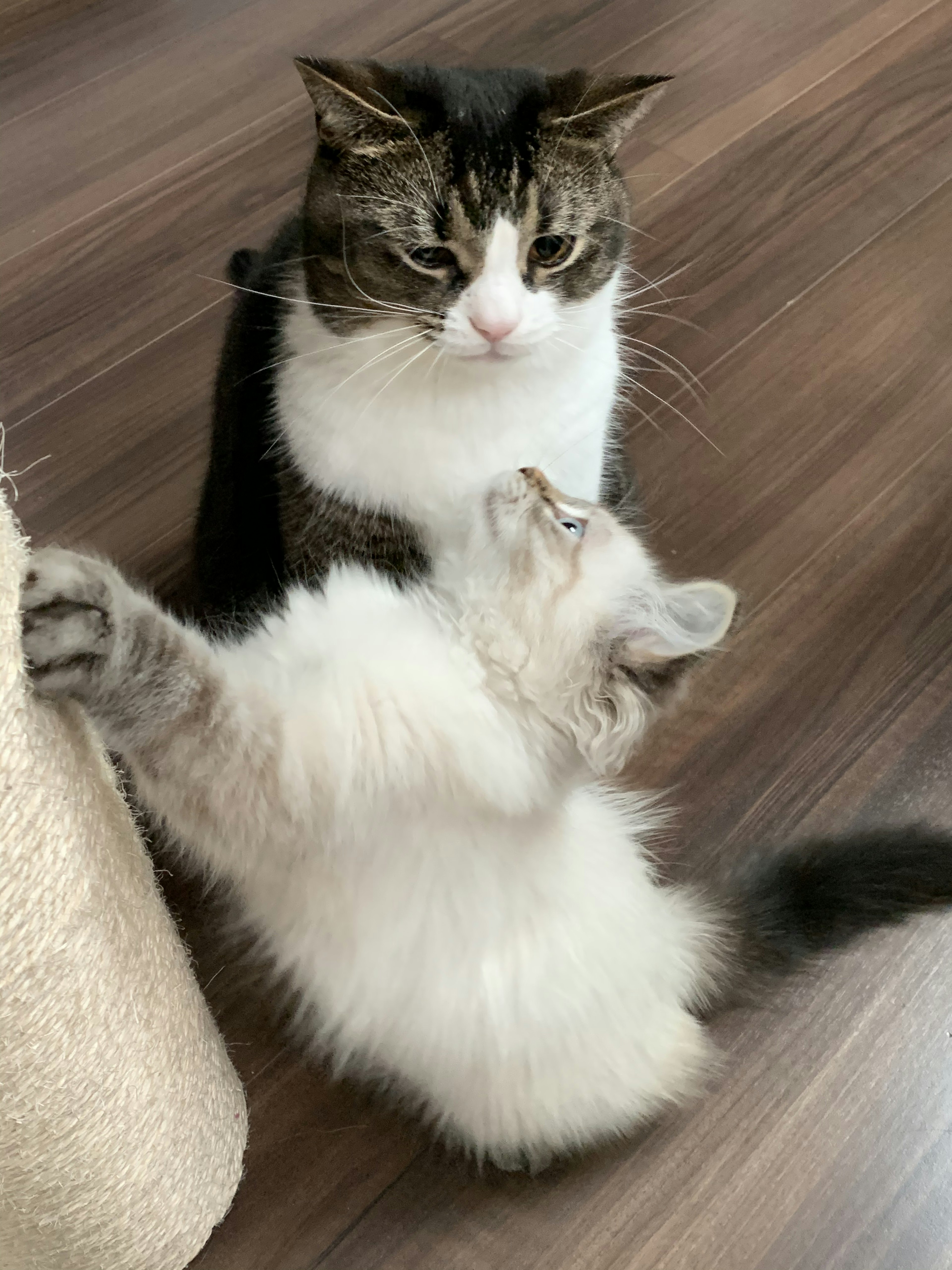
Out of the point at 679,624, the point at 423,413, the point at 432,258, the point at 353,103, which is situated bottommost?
the point at 679,624

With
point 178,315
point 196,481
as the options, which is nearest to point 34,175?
point 178,315

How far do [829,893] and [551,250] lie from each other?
29.3 inches

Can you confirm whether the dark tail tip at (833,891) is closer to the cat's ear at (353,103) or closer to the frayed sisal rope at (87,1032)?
the frayed sisal rope at (87,1032)

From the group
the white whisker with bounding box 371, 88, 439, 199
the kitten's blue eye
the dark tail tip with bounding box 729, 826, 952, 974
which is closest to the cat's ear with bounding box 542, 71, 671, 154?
the white whisker with bounding box 371, 88, 439, 199

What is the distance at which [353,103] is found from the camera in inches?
35.7

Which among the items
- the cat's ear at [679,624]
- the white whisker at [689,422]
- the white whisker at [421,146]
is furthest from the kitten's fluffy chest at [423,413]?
the white whisker at [689,422]

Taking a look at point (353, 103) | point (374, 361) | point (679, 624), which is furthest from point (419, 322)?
point (679, 624)

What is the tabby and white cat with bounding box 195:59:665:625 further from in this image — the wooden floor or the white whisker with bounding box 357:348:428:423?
the wooden floor

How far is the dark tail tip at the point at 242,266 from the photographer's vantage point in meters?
1.31

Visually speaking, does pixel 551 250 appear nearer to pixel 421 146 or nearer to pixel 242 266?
pixel 421 146

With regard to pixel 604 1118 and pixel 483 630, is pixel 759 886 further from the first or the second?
pixel 483 630

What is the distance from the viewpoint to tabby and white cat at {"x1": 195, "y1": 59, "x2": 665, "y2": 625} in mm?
940

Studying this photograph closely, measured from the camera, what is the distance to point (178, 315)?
1705 mm

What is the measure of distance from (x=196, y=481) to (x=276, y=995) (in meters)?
0.78
